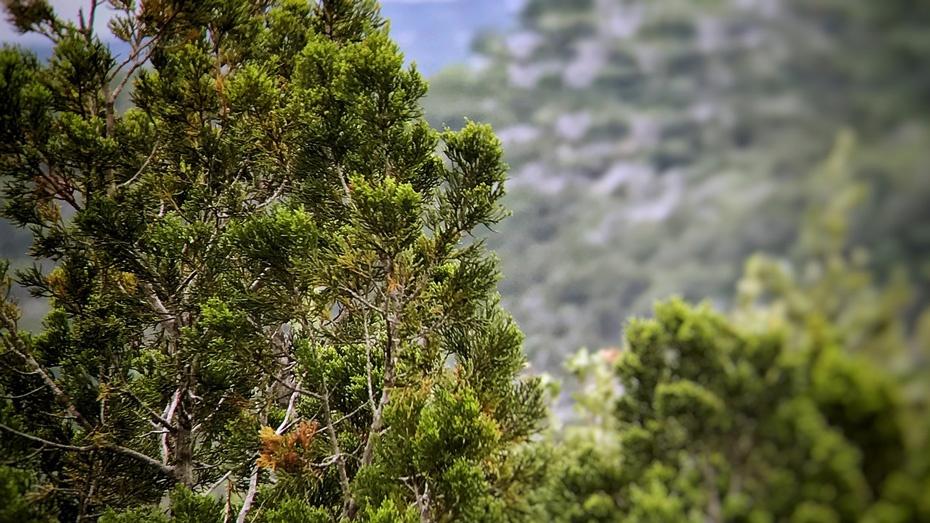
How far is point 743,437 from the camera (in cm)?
106

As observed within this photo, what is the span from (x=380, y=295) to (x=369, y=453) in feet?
1.72

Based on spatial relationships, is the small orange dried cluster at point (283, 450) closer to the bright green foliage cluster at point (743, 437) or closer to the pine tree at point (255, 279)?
the pine tree at point (255, 279)

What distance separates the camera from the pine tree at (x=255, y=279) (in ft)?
6.46

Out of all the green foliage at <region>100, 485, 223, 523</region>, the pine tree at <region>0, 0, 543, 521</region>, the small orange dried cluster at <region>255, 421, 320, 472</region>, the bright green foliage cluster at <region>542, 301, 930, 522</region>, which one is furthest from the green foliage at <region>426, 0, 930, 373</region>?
the green foliage at <region>100, 485, 223, 523</region>

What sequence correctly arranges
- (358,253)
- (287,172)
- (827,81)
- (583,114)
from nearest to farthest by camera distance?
(827,81)
(583,114)
(358,253)
(287,172)

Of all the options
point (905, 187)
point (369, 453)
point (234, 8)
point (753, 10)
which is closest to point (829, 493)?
point (905, 187)

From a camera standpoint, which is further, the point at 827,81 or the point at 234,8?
the point at 234,8

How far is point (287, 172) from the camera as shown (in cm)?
236

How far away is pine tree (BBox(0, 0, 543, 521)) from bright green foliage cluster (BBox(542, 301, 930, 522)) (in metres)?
0.57

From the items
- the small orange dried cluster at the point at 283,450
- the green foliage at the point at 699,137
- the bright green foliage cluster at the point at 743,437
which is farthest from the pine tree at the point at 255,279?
the bright green foliage cluster at the point at 743,437

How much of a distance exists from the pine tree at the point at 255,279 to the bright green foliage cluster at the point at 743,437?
573 mm

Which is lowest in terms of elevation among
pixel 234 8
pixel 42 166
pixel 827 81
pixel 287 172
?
pixel 827 81

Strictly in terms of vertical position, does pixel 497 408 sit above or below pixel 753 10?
below

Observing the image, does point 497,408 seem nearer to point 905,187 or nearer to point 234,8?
point 905,187
